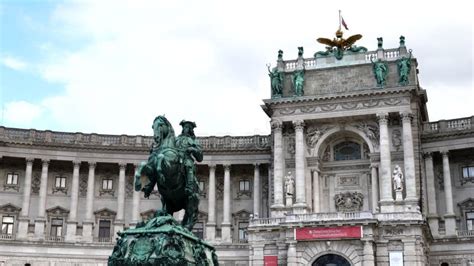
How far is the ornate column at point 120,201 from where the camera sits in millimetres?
61062

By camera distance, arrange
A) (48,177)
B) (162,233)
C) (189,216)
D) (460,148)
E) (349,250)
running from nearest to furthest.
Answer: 1. (162,233)
2. (189,216)
3. (349,250)
4. (460,148)
5. (48,177)

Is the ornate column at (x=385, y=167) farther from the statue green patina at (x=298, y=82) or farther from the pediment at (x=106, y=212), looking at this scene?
the pediment at (x=106, y=212)

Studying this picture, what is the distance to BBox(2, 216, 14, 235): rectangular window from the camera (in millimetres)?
59469

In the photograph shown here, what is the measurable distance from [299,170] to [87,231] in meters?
19.4

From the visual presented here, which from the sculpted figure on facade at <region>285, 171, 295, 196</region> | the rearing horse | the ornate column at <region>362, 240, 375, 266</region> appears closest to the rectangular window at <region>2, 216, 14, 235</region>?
the sculpted figure on facade at <region>285, 171, 295, 196</region>

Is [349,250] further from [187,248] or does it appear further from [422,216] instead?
[187,248]

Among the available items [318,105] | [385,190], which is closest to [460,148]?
[385,190]

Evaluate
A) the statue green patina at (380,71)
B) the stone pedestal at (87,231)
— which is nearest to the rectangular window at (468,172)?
the statue green patina at (380,71)

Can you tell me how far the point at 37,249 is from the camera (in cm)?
5800

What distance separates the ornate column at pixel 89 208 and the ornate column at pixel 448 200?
100 ft

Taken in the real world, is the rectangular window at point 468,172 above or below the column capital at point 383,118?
below

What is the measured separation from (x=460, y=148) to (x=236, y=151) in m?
19.7

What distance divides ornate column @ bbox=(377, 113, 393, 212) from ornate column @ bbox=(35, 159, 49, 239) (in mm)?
28841

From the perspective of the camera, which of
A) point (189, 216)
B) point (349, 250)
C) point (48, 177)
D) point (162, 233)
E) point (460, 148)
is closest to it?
point (162, 233)
